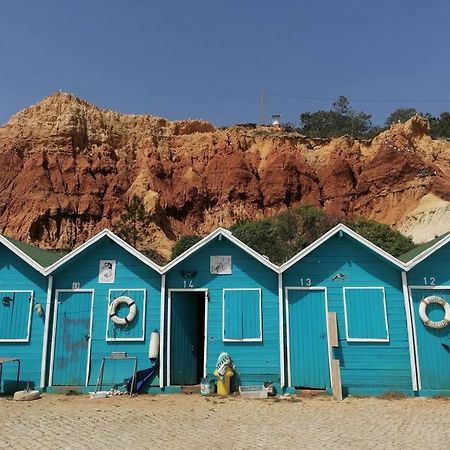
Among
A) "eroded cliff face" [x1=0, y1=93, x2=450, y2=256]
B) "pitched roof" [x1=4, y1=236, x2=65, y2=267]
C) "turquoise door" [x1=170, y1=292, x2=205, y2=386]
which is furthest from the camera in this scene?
"eroded cliff face" [x1=0, y1=93, x2=450, y2=256]

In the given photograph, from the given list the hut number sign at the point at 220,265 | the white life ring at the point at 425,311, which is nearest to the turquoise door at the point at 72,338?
the hut number sign at the point at 220,265

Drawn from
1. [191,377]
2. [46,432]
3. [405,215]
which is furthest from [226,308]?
[405,215]

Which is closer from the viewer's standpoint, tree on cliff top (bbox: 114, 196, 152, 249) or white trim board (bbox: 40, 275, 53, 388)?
white trim board (bbox: 40, 275, 53, 388)

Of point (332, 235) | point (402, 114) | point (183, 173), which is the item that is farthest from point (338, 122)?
point (332, 235)

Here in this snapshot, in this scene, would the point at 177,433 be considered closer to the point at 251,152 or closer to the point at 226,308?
the point at 226,308

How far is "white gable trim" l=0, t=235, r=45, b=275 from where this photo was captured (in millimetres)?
12797

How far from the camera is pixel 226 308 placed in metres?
12.6

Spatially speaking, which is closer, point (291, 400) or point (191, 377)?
point (291, 400)

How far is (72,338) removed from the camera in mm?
12633

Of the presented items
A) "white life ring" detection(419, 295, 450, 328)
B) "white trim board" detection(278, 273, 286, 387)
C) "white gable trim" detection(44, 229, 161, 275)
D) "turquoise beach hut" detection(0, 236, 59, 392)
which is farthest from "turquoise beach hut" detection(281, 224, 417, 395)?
"turquoise beach hut" detection(0, 236, 59, 392)

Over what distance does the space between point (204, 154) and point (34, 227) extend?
2101cm

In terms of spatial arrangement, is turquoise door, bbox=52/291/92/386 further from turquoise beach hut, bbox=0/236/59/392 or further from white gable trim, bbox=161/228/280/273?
white gable trim, bbox=161/228/280/273

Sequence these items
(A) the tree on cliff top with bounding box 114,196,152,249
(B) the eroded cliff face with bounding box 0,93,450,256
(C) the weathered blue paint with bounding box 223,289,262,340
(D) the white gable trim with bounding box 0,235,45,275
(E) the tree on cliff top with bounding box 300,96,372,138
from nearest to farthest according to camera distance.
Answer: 1. (C) the weathered blue paint with bounding box 223,289,262,340
2. (D) the white gable trim with bounding box 0,235,45,275
3. (A) the tree on cliff top with bounding box 114,196,152,249
4. (B) the eroded cliff face with bounding box 0,93,450,256
5. (E) the tree on cliff top with bounding box 300,96,372,138

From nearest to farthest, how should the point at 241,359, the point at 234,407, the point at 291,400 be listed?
the point at 234,407 < the point at 291,400 < the point at 241,359
